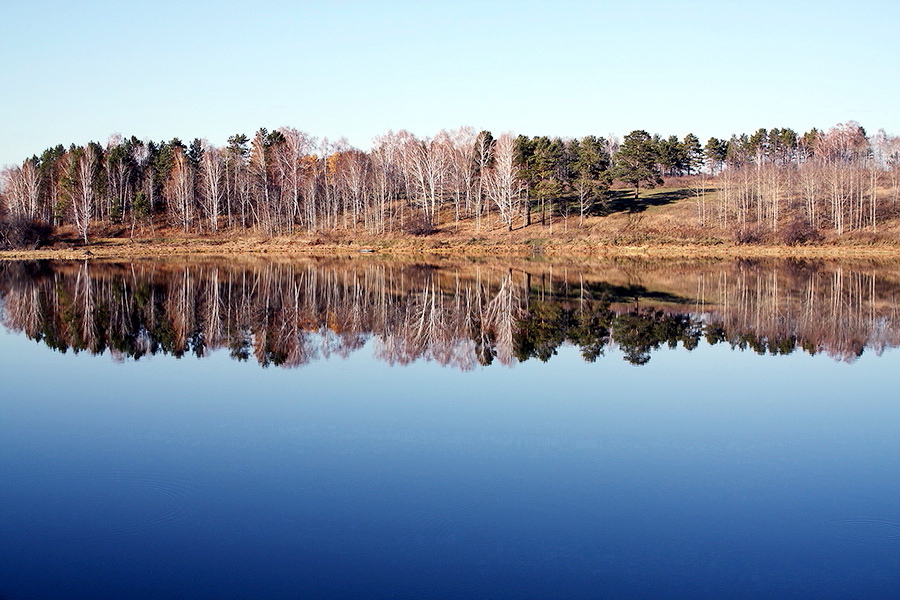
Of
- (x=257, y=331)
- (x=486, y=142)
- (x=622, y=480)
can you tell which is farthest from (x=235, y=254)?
(x=622, y=480)

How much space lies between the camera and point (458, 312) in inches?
1039

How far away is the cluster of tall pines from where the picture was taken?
220 ft

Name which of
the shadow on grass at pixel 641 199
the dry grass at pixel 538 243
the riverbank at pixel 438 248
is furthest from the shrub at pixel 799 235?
the shadow on grass at pixel 641 199

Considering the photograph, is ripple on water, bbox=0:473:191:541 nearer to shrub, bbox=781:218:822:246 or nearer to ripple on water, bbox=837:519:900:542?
ripple on water, bbox=837:519:900:542

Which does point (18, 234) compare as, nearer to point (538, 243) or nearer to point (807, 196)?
point (538, 243)

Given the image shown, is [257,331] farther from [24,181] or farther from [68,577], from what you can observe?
[24,181]

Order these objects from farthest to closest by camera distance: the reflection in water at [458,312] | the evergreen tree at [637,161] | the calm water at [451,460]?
the evergreen tree at [637,161] → the reflection in water at [458,312] → the calm water at [451,460]

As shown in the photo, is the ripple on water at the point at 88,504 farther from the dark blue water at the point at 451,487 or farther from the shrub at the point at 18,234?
the shrub at the point at 18,234

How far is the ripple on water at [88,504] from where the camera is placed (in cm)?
820

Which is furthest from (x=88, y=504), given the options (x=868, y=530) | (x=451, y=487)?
(x=868, y=530)

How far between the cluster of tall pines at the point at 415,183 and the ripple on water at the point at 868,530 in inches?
2278

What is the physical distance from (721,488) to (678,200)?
69278 millimetres

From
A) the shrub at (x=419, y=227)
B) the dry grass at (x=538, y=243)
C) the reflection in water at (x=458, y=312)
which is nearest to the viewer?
the reflection in water at (x=458, y=312)

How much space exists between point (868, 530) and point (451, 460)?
4925 millimetres
